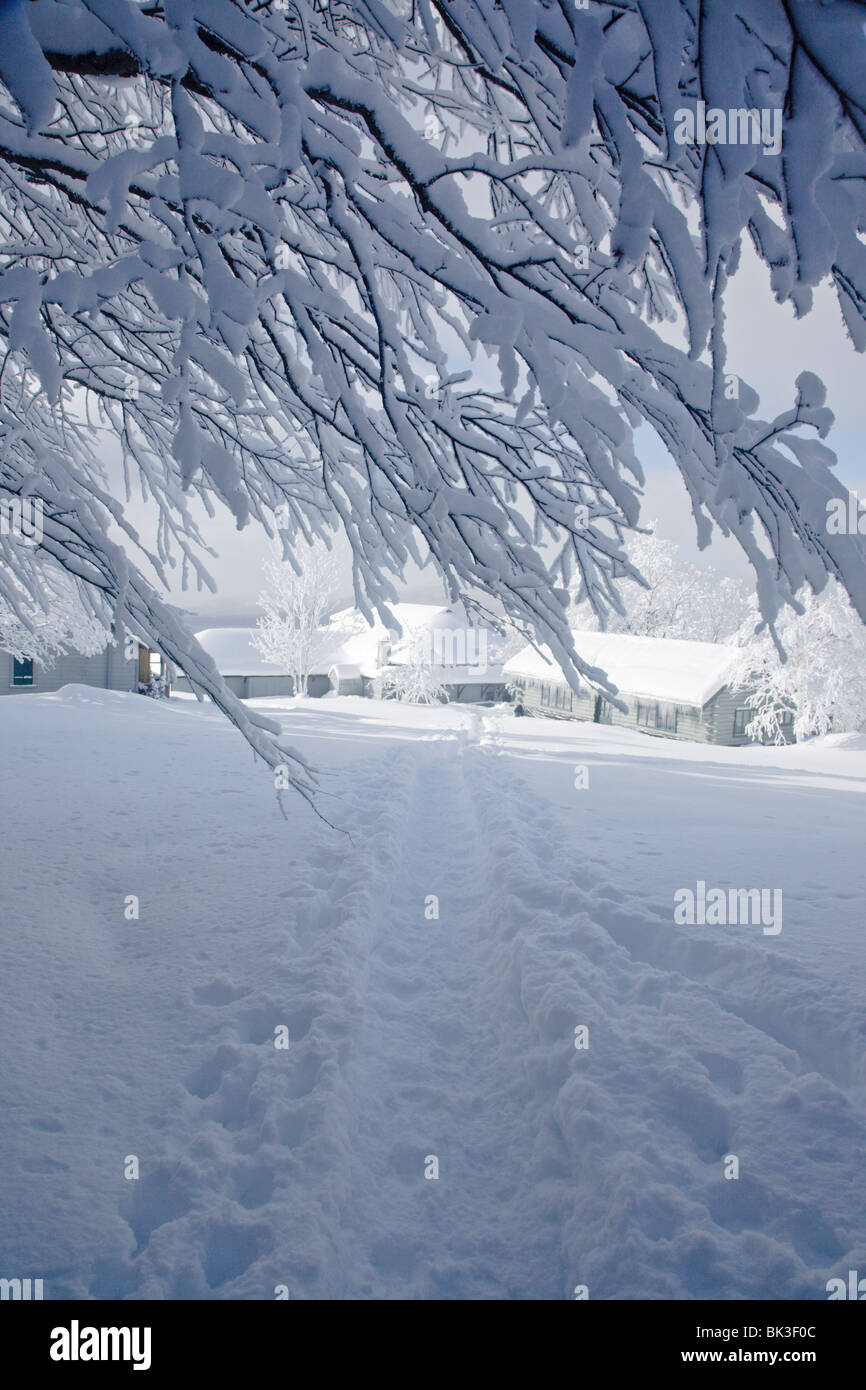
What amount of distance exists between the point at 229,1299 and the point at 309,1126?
0.71 m

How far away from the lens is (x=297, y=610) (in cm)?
3791

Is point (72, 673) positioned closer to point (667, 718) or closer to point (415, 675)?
point (415, 675)

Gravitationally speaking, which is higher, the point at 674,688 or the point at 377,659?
the point at 377,659

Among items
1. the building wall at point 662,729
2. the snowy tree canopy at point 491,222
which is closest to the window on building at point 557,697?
the building wall at point 662,729

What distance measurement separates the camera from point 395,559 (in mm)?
3762

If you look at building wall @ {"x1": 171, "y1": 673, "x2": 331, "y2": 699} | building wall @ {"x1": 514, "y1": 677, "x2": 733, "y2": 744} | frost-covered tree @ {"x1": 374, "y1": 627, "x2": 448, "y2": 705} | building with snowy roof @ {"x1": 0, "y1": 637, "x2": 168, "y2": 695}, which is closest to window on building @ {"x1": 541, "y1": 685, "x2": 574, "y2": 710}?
building wall @ {"x1": 514, "y1": 677, "x2": 733, "y2": 744}

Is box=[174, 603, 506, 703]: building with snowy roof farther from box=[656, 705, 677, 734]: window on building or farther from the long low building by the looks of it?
box=[656, 705, 677, 734]: window on building

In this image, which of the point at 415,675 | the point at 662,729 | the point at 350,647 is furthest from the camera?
the point at 350,647

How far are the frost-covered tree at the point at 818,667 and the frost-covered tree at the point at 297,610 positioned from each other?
21.2 metres

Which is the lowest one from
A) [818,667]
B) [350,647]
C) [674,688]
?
[674,688]

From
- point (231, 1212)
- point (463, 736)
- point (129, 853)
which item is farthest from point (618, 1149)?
point (463, 736)

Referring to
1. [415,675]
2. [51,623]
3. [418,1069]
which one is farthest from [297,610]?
[418,1069]

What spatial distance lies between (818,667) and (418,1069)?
2542 centimetres
